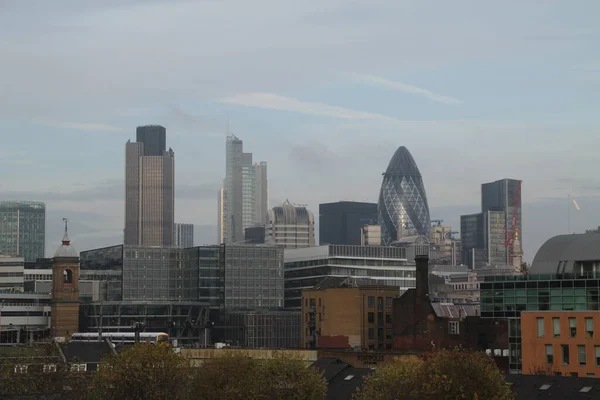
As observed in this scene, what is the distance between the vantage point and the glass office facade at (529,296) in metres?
127

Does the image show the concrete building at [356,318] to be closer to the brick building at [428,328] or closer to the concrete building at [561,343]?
the brick building at [428,328]

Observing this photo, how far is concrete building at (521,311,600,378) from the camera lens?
408 feet

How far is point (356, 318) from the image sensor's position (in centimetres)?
18925

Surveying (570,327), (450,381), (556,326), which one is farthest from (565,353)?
(450,381)

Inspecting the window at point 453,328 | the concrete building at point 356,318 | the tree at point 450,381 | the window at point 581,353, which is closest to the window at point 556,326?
the window at point 581,353

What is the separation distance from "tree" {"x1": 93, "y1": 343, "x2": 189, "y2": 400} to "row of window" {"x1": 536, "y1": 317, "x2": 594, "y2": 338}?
4052 centimetres

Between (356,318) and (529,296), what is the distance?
58.4 meters

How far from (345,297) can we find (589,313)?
6964cm

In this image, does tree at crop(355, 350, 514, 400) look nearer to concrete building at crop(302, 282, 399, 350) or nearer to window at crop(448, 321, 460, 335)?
window at crop(448, 321, 460, 335)

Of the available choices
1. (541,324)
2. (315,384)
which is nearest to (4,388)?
(315,384)

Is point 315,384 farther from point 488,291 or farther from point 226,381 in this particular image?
point 488,291

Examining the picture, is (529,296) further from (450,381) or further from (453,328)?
(450,381)

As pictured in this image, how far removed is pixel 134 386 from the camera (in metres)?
105

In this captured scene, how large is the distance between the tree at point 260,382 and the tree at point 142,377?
→ 213 centimetres
